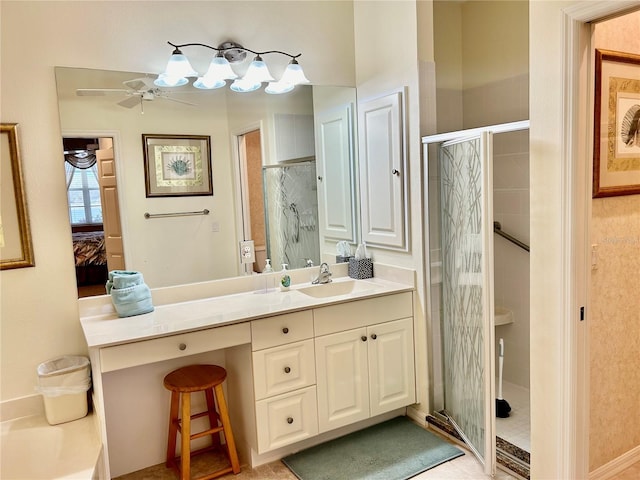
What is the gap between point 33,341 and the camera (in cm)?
237

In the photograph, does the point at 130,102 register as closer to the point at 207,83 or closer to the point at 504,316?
the point at 207,83

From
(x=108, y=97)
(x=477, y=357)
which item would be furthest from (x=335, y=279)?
(x=108, y=97)

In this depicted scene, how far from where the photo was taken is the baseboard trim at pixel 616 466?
2.24m

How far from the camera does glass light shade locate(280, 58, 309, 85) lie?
2.83 m

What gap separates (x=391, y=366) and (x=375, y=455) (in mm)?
483

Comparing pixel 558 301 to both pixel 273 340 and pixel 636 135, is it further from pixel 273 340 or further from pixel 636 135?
pixel 273 340

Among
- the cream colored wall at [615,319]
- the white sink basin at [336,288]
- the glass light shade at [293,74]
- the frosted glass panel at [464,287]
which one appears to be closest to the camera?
the cream colored wall at [615,319]

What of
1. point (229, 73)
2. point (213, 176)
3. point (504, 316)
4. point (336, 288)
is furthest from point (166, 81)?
point (504, 316)

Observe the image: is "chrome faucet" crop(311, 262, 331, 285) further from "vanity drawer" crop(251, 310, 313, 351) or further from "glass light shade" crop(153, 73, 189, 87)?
"glass light shade" crop(153, 73, 189, 87)

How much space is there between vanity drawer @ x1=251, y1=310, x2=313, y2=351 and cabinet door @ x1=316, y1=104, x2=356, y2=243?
0.86m

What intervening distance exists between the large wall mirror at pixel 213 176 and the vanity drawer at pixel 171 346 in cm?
54

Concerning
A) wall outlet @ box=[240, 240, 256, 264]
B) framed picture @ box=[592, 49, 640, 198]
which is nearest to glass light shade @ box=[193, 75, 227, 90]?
wall outlet @ box=[240, 240, 256, 264]

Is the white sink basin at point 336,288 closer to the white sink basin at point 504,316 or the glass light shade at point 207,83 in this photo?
the white sink basin at point 504,316

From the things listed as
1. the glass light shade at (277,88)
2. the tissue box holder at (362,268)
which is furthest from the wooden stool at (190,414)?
the glass light shade at (277,88)
